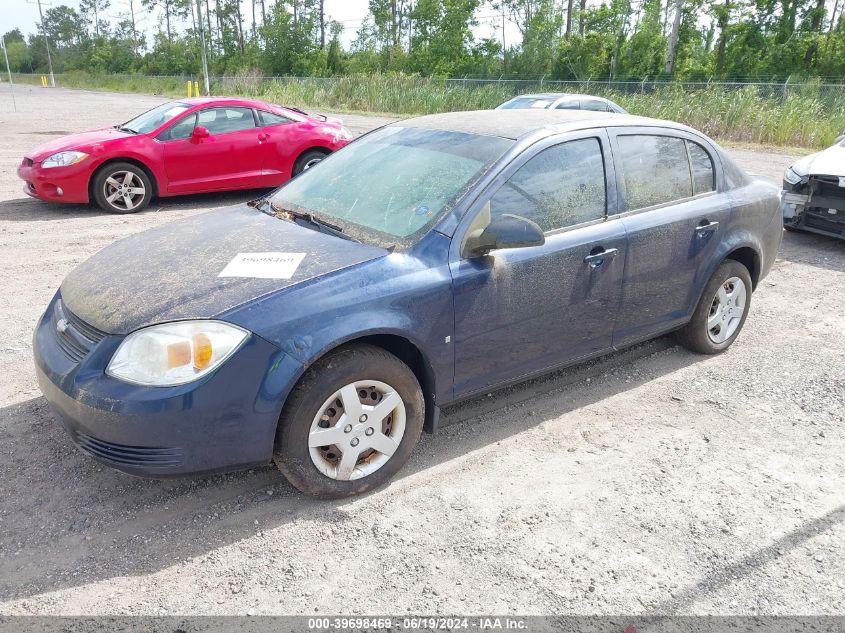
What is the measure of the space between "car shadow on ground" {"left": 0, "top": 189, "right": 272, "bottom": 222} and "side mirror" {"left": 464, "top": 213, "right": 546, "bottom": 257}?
22.2ft

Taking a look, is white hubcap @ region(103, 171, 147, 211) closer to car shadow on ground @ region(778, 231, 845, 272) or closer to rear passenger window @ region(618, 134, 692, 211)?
rear passenger window @ region(618, 134, 692, 211)

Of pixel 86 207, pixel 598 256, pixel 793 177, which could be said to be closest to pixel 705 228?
pixel 598 256

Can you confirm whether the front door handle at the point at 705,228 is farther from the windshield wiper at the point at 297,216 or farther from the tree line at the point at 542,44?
the tree line at the point at 542,44

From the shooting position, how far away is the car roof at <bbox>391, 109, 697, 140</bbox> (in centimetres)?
390

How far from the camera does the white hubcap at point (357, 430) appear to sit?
10.2ft

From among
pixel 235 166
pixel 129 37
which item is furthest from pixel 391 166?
pixel 129 37

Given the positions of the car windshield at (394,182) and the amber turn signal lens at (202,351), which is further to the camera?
the car windshield at (394,182)

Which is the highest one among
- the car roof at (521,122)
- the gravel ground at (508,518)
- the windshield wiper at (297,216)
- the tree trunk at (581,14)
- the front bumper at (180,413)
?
the tree trunk at (581,14)

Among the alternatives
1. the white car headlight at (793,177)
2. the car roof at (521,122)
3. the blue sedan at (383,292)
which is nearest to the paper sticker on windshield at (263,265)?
the blue sedan at (383,292)

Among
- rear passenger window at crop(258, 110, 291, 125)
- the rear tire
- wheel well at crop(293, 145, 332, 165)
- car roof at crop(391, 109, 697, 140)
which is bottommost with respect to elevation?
the rear tire

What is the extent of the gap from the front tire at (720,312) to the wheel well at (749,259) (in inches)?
3.5

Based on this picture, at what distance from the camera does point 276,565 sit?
285 cm

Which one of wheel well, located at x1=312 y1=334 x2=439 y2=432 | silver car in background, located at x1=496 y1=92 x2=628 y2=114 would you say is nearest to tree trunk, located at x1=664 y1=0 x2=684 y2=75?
silver car in background, located at x1=496 y1=92 x2=628 y2=114

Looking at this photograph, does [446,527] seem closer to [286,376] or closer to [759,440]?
[286,376]
